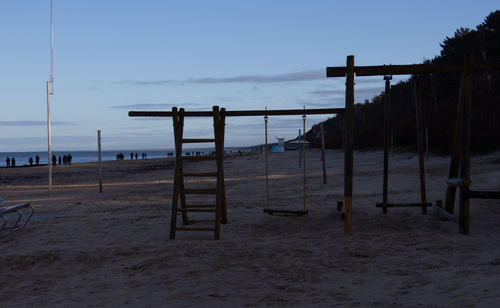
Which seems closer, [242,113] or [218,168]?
[218,168]

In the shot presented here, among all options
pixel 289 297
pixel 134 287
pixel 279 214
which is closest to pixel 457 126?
pixel 279 214

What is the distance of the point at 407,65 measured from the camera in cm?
793

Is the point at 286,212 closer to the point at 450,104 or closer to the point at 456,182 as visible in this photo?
the point at 456,182

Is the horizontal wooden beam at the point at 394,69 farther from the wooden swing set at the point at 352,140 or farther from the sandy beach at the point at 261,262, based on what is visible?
the sandy beach at the point at 261,262

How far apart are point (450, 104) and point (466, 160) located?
31.1 meters

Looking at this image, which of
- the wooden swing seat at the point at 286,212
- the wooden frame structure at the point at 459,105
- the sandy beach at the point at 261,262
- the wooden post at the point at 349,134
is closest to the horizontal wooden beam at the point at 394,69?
the wooden frame structure at the point at 459,105

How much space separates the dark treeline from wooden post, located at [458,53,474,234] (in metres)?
14.2

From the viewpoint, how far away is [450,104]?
1404 inches

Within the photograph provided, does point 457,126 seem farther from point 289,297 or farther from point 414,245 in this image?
point 289,297

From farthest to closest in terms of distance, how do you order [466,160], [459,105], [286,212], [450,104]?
[450,104], [286,212], [459,105], [466,160]

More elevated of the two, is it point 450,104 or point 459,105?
point 450,104

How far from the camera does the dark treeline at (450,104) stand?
2572cm

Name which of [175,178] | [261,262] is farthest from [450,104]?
[261,262]

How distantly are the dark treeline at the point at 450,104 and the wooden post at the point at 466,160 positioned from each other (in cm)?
1418
